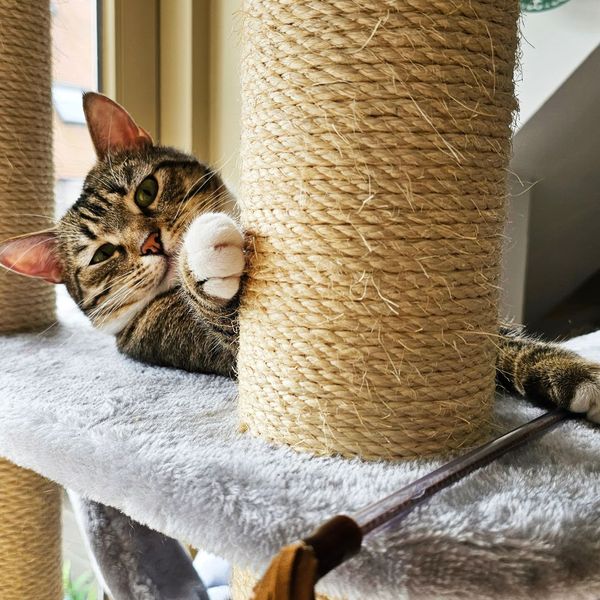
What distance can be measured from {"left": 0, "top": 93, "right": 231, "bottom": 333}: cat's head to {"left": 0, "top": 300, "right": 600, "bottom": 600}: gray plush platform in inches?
8.8

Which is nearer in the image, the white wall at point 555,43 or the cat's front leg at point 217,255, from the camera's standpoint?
the cat's front leg at point 217,255

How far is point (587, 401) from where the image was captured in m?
0.77

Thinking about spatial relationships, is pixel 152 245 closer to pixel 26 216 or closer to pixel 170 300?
pixel 170 300

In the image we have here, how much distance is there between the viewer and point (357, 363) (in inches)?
25.5

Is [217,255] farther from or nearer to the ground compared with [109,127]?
nearer to the ground

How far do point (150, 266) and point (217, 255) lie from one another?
0.38 metres

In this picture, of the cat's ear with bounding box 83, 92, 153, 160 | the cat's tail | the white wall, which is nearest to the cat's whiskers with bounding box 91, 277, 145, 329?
the cat's ear with bounding box 83, 92, 153, 160

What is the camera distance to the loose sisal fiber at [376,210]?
61 cm

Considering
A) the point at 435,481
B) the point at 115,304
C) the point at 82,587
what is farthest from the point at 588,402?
the point at 82,587

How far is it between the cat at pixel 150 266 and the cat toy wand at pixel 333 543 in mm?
335

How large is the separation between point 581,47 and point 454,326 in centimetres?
104

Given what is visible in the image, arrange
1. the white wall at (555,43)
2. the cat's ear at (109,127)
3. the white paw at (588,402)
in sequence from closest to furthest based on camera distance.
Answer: the white paw at (588,402), the cat's ear at (109,127), the white wall at (555,43)

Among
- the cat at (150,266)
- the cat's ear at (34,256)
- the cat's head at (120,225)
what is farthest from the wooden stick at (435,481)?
the cat's ear at (34,256)

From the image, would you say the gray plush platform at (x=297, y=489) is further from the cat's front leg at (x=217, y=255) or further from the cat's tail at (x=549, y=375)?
the cat's front leg at (x=217, y=255)
